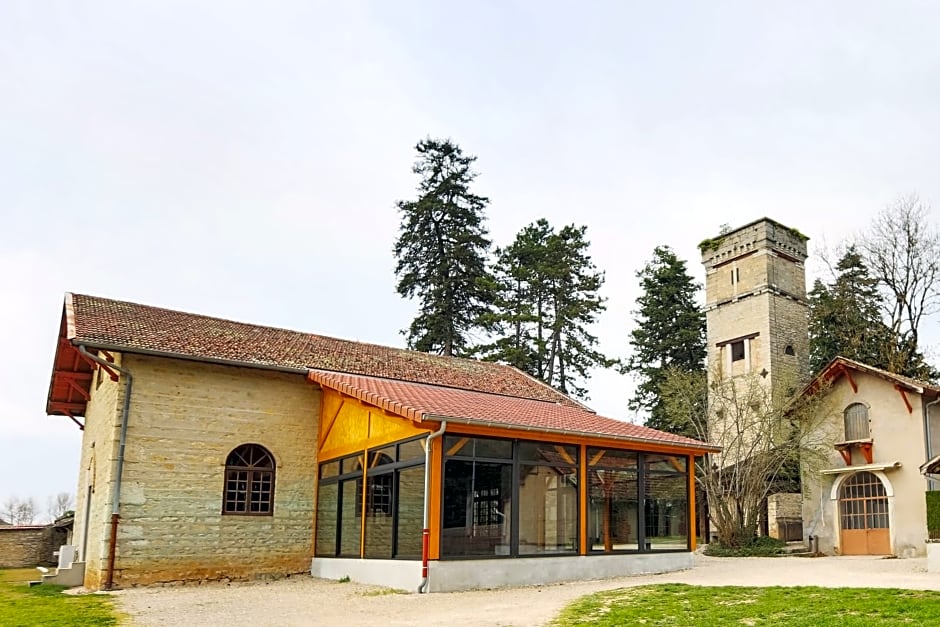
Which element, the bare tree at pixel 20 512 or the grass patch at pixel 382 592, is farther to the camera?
the bare tree at pixel 20 512

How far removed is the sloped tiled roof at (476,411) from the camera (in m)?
12.9

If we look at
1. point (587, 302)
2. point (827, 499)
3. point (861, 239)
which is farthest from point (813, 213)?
point (827, 499)

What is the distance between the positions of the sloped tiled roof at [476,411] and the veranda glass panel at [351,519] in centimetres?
192

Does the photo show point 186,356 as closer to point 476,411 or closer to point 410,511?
point 410,511

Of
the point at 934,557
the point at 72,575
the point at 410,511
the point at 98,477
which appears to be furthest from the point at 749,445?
the point at 72,575

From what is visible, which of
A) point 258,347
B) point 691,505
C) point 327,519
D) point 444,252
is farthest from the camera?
point 444,252

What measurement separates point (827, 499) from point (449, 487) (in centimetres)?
1391

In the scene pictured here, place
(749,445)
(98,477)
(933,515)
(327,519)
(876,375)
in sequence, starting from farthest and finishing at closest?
(749,445) < (876,375) < (327,519) < (98,477) < (933,515)

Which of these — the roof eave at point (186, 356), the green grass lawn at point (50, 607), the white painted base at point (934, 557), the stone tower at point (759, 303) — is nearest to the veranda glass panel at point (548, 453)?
the roof eave at point (186, 356)

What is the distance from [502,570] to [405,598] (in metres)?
1.94

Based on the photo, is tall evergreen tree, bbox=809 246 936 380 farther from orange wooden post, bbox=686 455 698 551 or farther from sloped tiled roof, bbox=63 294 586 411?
orange wooden post, bbox=686 455 698 551

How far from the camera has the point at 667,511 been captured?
15.6 meters

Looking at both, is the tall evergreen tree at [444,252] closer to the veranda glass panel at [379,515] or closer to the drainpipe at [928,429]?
the drainpipe at [928,429]

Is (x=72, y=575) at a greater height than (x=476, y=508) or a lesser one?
lesser
